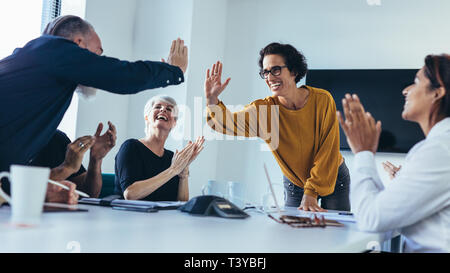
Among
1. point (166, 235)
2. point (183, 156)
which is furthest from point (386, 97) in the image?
point (166, 235)

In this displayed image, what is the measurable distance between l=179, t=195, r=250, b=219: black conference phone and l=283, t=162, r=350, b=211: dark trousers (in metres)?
1.16

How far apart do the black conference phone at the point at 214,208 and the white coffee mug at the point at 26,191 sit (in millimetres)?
588

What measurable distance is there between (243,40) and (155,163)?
10.0ft

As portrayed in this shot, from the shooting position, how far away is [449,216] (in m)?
1.10

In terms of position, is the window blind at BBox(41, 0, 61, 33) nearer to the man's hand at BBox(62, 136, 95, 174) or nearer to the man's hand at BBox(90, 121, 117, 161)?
the man's hand at BBox(90, 121, 117, 161)

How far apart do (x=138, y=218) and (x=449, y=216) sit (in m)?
0.82

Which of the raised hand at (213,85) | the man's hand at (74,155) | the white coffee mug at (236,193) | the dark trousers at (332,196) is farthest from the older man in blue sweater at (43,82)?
the dark trousers at (332,196)

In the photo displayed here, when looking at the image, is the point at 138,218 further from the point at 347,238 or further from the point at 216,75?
the point at 216,75

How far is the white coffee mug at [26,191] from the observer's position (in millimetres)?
842

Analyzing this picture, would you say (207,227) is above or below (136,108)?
below

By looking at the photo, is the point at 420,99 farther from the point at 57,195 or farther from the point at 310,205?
the point at 57,195

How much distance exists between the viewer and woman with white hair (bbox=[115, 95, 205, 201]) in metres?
2.13

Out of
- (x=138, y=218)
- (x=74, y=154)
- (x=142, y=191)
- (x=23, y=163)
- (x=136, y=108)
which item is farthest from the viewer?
(x=136, y=108)
